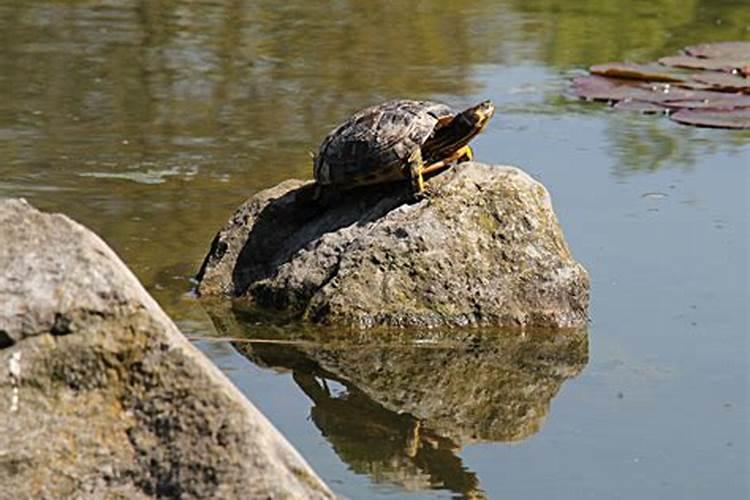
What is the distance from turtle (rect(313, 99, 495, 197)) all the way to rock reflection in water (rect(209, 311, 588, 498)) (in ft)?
1.97

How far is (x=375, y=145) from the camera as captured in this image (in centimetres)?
619

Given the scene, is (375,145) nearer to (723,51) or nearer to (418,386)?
(418,386)

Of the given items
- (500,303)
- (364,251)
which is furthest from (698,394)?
(364,251)

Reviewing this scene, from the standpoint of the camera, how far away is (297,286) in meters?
6.10

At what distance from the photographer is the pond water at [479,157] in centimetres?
496

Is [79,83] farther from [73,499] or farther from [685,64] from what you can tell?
[73,499]

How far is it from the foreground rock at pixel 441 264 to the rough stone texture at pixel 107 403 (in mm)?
2579

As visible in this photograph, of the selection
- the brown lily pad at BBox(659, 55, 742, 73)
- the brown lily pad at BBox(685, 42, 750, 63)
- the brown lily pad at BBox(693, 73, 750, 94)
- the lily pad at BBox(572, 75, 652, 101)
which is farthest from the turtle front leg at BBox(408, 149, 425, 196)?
the brown lily pad at BBox(685, 42, 750, 63)

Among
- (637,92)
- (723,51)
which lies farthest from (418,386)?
(723,51)

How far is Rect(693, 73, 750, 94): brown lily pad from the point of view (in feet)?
31.5

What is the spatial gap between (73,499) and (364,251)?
280cm

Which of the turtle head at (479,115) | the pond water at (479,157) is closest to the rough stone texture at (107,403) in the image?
the pond water at (479,157)

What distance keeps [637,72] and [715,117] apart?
3.21 feet

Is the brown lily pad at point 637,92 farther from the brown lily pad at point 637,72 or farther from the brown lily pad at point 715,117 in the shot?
the brown lily pad at point 715,117
